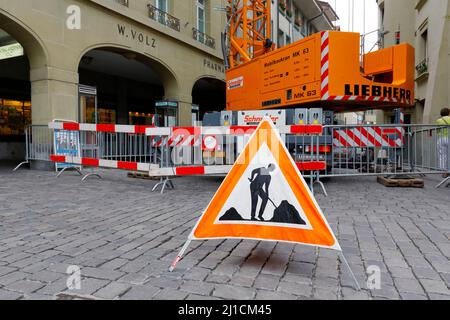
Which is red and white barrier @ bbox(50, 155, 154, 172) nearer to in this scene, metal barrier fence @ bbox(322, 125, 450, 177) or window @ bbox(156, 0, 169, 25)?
metal barrier fence @ bbox(322, 125, 450, 177)

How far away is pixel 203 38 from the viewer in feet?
61.9

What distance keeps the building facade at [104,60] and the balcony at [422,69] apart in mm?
9595

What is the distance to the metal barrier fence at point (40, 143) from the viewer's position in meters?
10.5

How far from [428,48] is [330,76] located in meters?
9.29

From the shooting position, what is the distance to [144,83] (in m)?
23.3

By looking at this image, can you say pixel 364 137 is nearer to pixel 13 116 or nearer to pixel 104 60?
pixel 104 60

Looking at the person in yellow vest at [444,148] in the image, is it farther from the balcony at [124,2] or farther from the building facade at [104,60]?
the balcony at [124,2]

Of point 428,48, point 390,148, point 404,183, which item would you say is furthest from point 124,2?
point 428,48

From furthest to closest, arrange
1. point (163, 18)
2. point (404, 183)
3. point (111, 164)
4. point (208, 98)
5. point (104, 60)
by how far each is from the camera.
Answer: point (208, 98), point (104, 60), point (163, 18), point (404, 183), point (111, 164)

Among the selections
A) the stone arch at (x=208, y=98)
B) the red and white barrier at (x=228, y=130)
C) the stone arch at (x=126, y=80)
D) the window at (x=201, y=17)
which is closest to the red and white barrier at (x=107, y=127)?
the red and white barrier at (x=228, y=130)

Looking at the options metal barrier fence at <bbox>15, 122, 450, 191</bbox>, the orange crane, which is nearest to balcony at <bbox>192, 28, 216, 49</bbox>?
the orange crane
